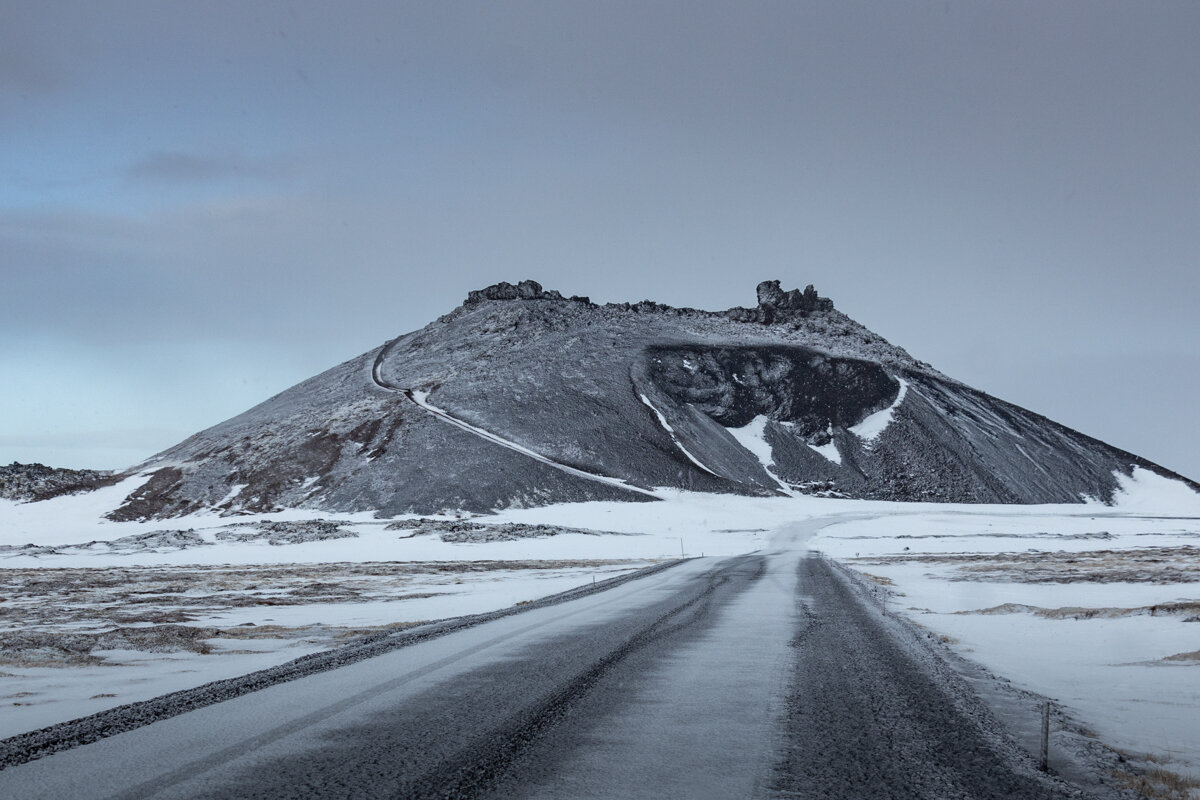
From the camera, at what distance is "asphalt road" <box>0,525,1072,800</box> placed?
6625 mm

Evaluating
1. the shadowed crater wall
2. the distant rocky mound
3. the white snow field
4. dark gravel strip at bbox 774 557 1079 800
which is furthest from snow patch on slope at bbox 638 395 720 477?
dark gravel strip at bbox 774 557 1079 800

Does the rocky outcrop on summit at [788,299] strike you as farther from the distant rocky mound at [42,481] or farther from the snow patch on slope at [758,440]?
the distant rocky mound at [42,481]

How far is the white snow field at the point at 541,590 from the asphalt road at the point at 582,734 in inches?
71.6

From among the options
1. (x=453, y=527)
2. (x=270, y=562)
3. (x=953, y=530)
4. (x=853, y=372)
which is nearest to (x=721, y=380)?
(x=853, y=372)

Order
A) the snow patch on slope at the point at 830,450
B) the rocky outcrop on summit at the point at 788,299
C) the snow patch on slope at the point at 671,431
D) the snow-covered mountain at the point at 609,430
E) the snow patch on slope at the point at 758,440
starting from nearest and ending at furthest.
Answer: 1. the snow-covered mountain at the point at 609,430
2. the snow patch on slope at the point at 671,431
3. the snow patch on slope at the point at 758,440
4. the snow patch on slope at the point at 830,450
5. the rocky outcrop on summit at the point at 788,299

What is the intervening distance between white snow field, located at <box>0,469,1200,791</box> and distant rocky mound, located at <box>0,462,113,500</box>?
53.8 feet

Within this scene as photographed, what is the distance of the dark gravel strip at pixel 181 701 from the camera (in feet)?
27.1

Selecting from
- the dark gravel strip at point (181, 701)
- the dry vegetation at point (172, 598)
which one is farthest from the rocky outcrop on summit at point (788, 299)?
the dark gravel strip at point (181, 701)

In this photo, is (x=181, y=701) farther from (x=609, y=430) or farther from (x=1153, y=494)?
(x=1153, y=494)

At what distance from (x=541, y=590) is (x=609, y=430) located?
95755 millimetres

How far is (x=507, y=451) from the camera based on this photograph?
11394cm

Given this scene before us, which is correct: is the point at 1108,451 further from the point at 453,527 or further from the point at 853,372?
the point at 453,527

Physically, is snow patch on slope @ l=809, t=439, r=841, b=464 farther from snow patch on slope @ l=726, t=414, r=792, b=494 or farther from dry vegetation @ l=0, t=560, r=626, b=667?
dry vegetation @ l=0, t=560, r=626, b=667

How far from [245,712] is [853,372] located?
15030cm
